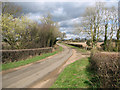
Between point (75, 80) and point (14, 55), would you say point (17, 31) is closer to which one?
point (14, 55)

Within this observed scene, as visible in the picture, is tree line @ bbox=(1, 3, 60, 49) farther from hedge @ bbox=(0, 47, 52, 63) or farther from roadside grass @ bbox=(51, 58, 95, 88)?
roadside grass @ bbox=(51, 58, 95, 88)

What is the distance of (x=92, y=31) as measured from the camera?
1022 inches

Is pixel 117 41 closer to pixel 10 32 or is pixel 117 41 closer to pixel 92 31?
pixel 92 31

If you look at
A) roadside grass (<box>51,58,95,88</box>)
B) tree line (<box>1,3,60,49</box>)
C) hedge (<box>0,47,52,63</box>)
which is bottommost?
roadside grass (<box>51,58,95,88</box>)

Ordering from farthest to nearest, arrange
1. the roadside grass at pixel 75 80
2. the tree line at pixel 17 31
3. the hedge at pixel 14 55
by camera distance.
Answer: the tree line at pixel 17 31 < the hedge at pixel 14 55 < the roadside grass at pixel 75 80

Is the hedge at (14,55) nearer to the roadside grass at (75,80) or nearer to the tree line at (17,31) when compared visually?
the tree line at (17,31)

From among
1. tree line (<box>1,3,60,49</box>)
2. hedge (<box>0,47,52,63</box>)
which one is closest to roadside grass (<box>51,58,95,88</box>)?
hedge (<box>0,47,52,63</box>)

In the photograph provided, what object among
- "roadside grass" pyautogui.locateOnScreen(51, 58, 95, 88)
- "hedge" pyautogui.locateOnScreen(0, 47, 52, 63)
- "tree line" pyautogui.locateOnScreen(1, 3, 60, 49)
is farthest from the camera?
"tree line" pyautogui.locateOnScreen(1, 3, 60, 49)

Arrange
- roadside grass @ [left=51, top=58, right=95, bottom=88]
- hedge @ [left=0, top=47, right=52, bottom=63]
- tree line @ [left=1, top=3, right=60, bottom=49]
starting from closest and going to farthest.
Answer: roadside grass @ [left=51, top=58, right=95, bottom=88]
hedge @ [left=0, top=47, right=52, bottom=63]
tree line @ [left=1, top=3, right=60, bottom=49]

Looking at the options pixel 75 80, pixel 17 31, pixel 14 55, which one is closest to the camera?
pixel 75 80

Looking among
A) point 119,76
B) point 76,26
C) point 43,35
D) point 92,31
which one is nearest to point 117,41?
point 92,31

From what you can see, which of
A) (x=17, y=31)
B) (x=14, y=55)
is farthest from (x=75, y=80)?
(x=17, y=31)

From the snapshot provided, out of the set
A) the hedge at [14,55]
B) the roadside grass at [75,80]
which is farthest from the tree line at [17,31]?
the roadside grass at [75,80]

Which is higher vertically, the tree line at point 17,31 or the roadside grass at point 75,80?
the tree line at point 17,31
